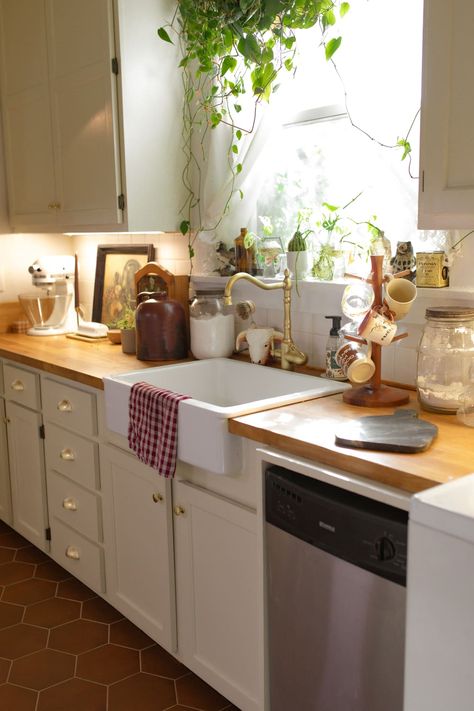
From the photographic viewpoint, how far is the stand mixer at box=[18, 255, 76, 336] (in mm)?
3420

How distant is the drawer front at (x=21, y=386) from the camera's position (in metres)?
2.87

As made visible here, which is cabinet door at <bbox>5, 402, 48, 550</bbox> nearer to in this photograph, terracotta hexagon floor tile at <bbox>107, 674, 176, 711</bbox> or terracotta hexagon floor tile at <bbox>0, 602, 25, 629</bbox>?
terracotta hexagon floor tile at <bbox>0, 602, 25, 629</bbox>

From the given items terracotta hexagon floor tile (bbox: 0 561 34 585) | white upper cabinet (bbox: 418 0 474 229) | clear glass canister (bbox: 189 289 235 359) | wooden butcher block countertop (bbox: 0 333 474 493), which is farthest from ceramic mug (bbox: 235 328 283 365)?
terracotta hexagon floor tile (bbox: 0 561 34 585)

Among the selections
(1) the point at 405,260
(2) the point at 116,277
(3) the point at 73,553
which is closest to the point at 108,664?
(3) the point at 73,553

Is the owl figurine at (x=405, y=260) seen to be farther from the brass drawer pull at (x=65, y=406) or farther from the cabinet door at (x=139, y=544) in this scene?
the brass drawer pull at (x=65, y=406)

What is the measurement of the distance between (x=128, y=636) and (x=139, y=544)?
0.43 meters

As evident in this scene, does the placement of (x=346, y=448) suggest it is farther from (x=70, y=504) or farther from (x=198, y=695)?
(x=70, y=504)

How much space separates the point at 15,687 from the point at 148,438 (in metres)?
0.96

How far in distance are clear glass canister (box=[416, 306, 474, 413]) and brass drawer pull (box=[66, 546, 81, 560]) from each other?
1.54 meters

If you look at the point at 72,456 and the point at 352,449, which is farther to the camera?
the point at 72,456

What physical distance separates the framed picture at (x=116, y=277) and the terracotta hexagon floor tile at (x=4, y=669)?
1.56m

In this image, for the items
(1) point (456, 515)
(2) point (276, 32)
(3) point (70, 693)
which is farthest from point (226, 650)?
(2) point (276, 32)

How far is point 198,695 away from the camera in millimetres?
2186

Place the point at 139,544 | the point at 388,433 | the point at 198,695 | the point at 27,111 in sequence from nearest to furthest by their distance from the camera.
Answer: the point at 388,433
the point at 198,695
the point at 139,544
the point at 27,111
